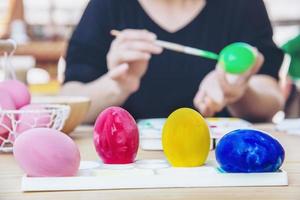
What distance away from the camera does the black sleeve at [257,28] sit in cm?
150

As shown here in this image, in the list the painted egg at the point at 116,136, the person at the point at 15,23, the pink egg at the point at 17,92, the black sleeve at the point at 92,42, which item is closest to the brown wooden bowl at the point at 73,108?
the pink egg at the point at 17,92

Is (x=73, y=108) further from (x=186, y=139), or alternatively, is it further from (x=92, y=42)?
(x=92, y=42)

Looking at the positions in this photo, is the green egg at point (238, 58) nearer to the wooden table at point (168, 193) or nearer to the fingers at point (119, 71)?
the fingers at point (119, 71)

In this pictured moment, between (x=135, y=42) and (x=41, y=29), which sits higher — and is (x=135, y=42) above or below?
above

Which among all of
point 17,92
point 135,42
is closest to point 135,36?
point 135,42

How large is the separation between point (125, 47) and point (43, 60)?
1.23 metres

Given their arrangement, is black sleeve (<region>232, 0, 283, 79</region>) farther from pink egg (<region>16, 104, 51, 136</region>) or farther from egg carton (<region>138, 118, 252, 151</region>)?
pink egg (<region>16, 104, 51, 136</region>)

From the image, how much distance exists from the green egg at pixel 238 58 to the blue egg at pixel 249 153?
1.94 ft

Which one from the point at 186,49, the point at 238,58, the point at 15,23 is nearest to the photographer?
the point at 238,58

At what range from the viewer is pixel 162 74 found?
1.52 meters

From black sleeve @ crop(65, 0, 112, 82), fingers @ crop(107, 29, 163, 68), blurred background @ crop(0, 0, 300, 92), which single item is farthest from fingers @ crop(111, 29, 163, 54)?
blurred background @ crop(0, 0, 300, 92)

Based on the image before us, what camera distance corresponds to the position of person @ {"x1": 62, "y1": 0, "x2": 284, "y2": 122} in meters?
1.43

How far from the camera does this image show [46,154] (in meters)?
0.52

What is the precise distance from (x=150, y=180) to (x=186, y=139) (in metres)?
0.08
